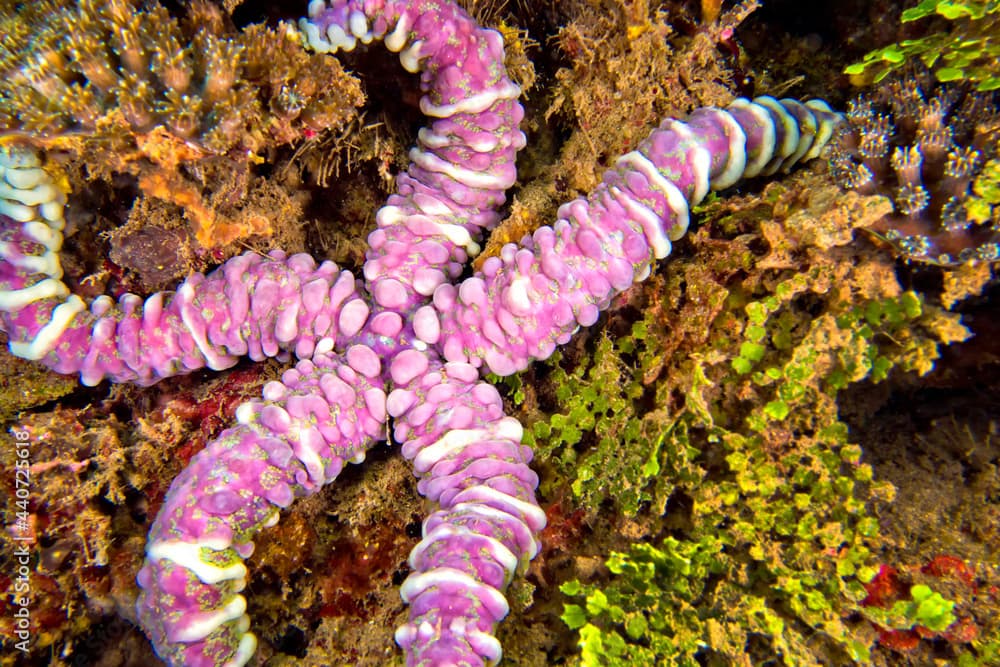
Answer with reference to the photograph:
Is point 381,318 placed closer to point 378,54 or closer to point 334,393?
point 334,393

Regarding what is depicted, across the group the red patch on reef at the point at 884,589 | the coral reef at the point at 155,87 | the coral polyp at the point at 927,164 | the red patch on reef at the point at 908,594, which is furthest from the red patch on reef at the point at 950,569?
the coral reef at the point at 155,87

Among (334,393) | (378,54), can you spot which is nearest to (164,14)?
(378,54)

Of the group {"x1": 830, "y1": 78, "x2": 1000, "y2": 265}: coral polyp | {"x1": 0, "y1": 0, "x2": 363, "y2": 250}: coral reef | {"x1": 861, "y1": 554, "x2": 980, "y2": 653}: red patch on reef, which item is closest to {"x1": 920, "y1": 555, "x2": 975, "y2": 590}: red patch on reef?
{"x1": 861, "y1": 554, "x2": 980, "y2": 653}: red patch on reef

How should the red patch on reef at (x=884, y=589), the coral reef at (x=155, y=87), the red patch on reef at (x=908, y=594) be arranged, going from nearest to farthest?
the coral reef at (x=155, y=87)
the red patch on reef at (x=908, y=594)
the red patch on reef at (x=884, y=589)

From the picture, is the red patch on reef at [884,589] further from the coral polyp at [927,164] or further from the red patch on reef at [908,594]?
the coral polyp at [927,164]

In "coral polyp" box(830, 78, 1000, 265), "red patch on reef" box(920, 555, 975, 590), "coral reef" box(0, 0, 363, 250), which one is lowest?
"coral reef" box(0, 0, 363, 250)

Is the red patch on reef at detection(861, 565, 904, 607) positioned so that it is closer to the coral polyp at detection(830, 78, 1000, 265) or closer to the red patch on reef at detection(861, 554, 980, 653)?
the red patch on reef at detection(861, 554, 980, 653)

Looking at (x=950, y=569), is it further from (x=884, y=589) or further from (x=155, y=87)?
(x=155, y=87)

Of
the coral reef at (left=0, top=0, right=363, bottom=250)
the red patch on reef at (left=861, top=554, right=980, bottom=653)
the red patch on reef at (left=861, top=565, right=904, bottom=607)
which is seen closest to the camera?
the coral reef at (left=0, top=0, right=363, bottom=250)

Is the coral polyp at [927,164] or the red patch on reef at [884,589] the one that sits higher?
the coral polyp at [927,164]
